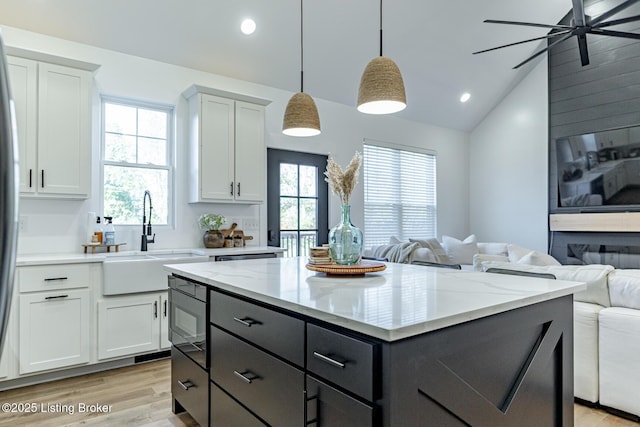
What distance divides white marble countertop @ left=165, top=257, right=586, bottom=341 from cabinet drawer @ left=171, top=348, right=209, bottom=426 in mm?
519

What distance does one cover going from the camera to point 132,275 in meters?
3.33

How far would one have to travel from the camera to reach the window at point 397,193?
597 centimetres

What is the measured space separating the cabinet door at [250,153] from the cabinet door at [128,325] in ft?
4.71

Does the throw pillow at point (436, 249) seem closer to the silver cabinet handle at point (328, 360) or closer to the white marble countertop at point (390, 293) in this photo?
the white marble countertop at point (390, 293)

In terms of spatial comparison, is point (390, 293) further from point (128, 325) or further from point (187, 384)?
point (128, 325)

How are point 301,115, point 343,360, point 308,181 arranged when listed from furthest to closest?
point 308,181 → point 301,115 → point 343,360

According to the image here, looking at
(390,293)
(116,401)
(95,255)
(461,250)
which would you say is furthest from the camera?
(461,250)

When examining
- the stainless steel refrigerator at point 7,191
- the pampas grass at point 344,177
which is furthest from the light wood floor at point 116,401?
the stainless steel refrigerator at point 7,191

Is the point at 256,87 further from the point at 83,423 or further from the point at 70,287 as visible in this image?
the point at 83,423

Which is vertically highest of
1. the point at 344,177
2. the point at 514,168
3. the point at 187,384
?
the point at 514,168

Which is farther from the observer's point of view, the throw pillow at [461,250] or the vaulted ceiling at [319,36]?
the throw pillow at [461,250]

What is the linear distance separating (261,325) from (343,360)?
517 mm

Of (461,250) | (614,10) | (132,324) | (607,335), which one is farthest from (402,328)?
(461,250)

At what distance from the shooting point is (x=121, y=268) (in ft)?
10.8
